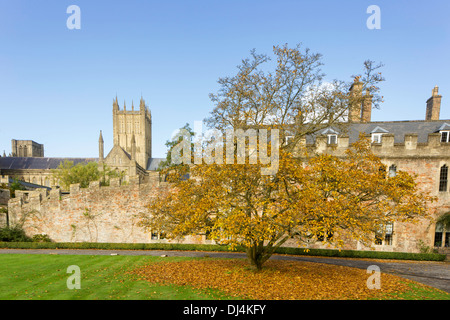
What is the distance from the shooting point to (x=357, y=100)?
1330cm

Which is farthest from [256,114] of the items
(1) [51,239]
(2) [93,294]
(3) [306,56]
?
(1) [51,239]

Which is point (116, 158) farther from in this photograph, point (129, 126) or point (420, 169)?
point (420, 169)

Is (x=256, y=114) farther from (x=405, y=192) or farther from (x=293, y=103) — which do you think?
(x=405, y=192)

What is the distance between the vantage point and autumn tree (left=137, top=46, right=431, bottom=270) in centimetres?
1012

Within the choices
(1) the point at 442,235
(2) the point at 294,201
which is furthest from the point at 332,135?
(2) the point at 294,201

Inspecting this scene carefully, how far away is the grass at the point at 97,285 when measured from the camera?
9.94m

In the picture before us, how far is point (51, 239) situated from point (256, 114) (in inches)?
903

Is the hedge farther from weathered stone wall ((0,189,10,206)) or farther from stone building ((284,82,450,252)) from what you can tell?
weathered stone wall ((0,189,10,206))

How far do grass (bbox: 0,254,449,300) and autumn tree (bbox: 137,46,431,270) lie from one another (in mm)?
2544

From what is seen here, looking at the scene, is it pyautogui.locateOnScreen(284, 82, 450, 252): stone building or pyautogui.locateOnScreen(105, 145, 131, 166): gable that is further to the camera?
pyautogui.locateOnScreen(105, 145, 131, 166): gable

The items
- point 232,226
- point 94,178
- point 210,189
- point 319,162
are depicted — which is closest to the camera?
point 232,226

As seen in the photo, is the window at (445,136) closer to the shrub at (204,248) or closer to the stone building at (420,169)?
the stone building at (420,169)

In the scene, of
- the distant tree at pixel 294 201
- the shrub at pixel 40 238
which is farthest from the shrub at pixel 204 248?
the distant tree at pixel 294 201
